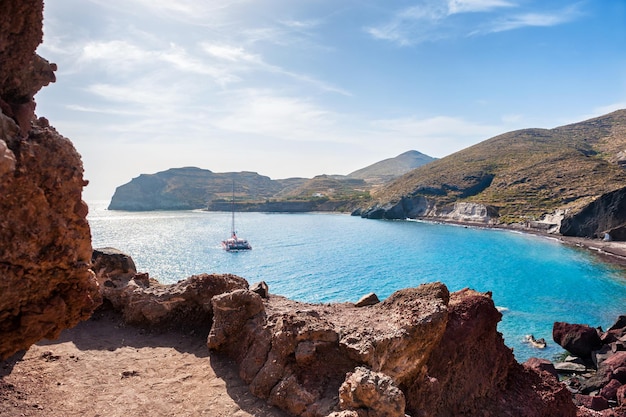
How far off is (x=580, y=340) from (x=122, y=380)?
32.1 meters

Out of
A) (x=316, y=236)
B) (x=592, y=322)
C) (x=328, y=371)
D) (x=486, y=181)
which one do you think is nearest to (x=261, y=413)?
(x=328, y=371)

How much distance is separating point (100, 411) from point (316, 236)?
310ft

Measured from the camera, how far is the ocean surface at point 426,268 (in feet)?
137

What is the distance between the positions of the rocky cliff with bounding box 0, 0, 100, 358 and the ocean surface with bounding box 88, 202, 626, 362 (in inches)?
1259

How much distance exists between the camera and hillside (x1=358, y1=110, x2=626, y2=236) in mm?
107062

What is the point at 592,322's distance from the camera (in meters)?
37.5

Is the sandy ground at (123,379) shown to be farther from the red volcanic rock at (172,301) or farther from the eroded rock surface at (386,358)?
the eroded rock surface at (386,358)

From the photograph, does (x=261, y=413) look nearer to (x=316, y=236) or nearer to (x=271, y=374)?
(x=271, y=374)

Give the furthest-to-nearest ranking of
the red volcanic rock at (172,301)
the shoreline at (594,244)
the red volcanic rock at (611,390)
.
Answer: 1. the shoreline at (594,244)
2. the red volcanic rock at (611,390)
3. the red volcanic rock at (172,301)

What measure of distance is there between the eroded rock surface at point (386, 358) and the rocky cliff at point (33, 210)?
18.9 feet

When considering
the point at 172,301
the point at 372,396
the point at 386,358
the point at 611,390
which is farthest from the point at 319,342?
the point at 611,390

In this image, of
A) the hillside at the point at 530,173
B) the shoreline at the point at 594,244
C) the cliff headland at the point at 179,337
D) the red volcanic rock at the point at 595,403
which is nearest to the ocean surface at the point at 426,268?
the shoreline at the point at 594,244

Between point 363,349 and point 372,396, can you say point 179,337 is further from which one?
point 372,396

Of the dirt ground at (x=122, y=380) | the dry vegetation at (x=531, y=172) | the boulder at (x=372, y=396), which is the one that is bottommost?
the dirt ground at (x=122, y=380)
